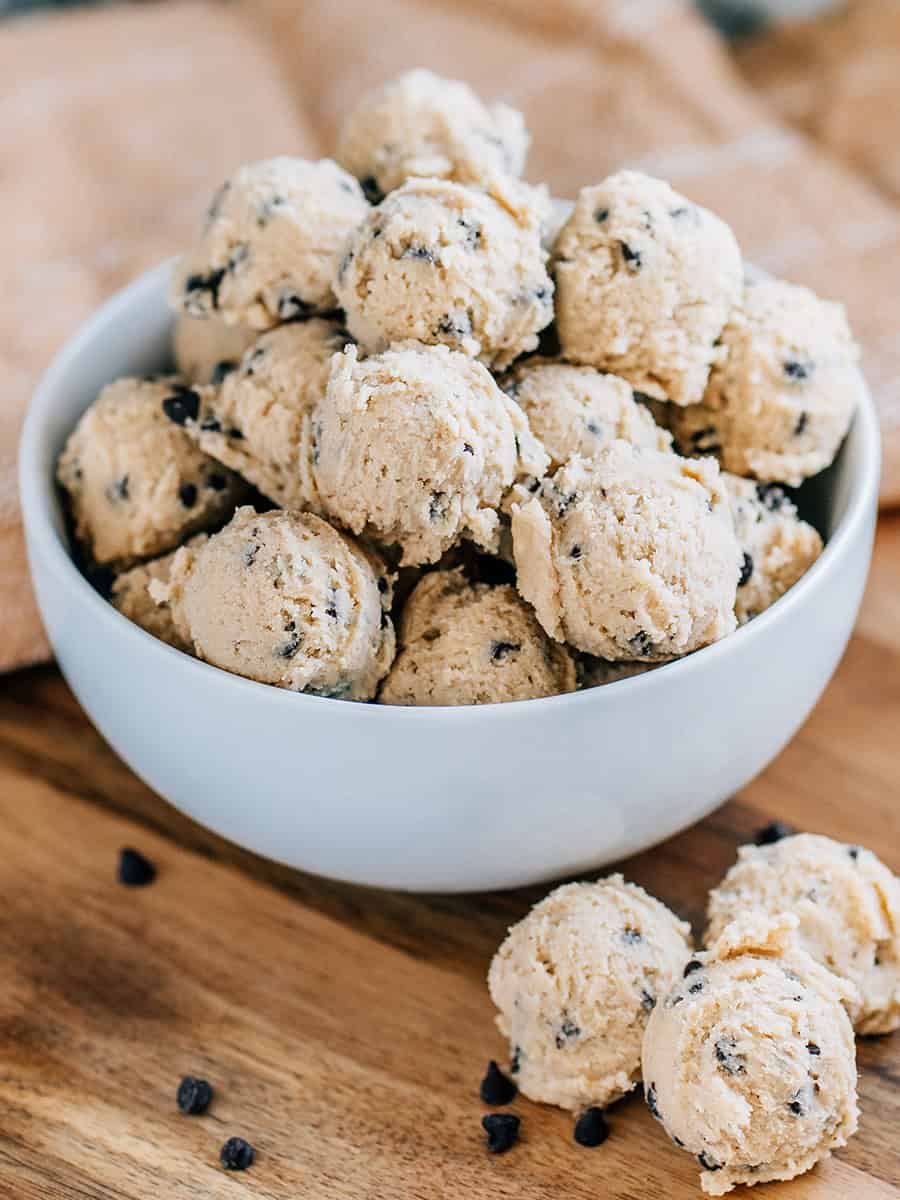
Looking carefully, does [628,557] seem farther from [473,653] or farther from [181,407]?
[181,407]

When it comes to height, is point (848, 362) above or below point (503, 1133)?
above

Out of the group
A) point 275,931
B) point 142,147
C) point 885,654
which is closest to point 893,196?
point 885,654

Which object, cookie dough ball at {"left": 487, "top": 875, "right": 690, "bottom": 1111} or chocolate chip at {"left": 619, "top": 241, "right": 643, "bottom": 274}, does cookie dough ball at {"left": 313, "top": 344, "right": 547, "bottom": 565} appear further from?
cookie dough ball at {"left": 487, "top": 875, "right": 690, "bottom": 1111}

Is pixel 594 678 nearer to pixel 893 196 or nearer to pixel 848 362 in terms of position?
pixel 848 362

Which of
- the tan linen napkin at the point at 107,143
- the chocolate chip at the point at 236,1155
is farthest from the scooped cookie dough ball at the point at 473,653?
the tan linen napkin at the point at 107,143

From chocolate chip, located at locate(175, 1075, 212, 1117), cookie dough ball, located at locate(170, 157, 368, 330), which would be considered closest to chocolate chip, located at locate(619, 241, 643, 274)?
cookie dough ball, located at locate(170, 157, 368, 330)

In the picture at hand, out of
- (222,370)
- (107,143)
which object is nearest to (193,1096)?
(222,370)
